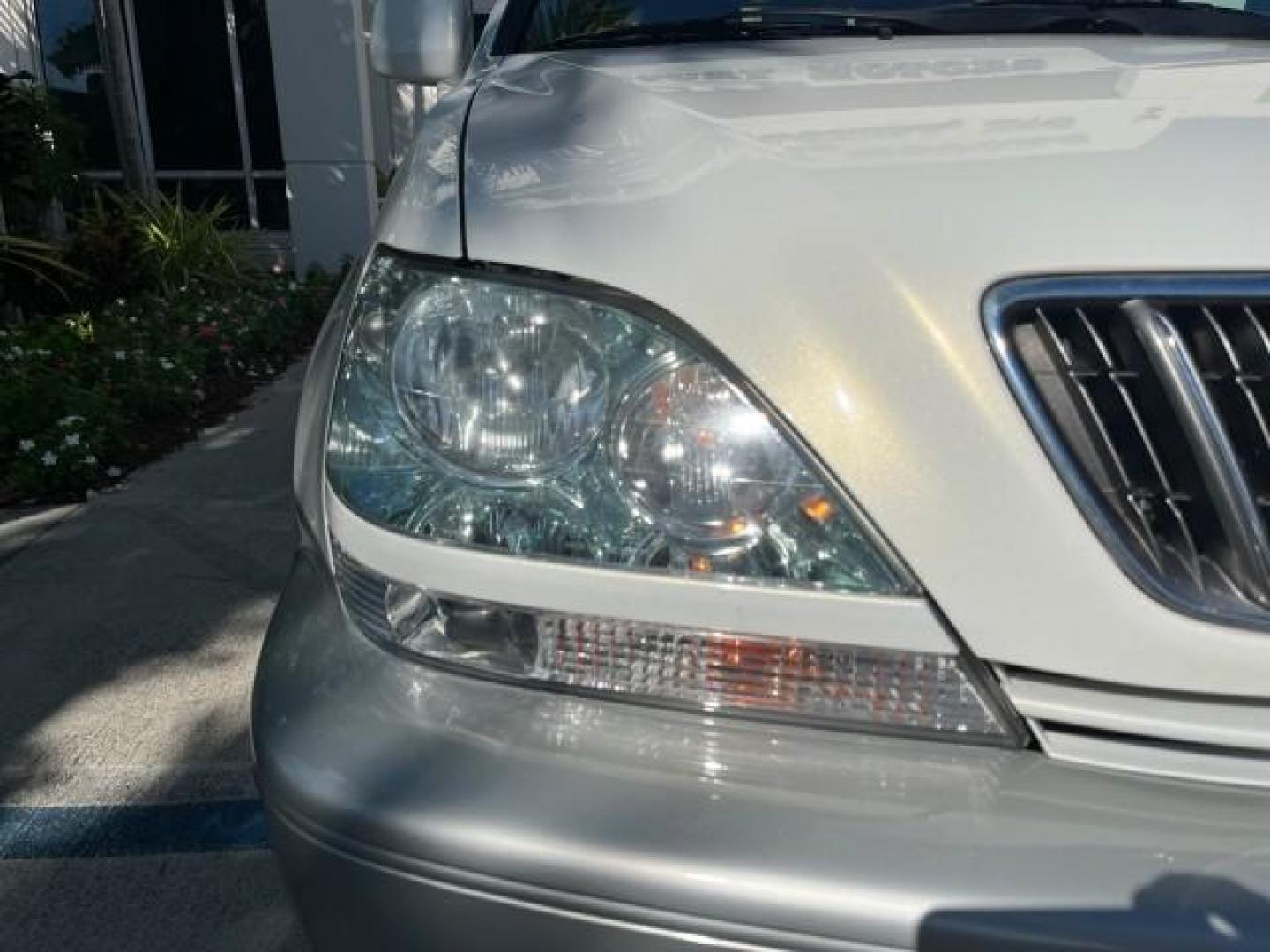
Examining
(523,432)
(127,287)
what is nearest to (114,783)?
(523,432)

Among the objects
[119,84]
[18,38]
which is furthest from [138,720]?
[18,38]

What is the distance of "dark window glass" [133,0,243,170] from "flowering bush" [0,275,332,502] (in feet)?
15.2

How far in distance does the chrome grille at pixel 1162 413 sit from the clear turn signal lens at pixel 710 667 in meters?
0.23

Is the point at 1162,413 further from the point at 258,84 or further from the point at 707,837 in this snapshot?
the point at 258,84

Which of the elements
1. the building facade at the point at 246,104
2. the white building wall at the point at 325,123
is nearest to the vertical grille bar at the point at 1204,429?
the white building wall at the point at 325,123

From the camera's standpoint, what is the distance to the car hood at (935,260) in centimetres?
113

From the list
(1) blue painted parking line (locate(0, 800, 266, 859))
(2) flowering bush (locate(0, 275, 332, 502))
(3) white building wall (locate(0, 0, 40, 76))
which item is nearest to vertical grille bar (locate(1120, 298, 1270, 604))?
(1) blue painted parking line (locate(0, 800, 266, 859))

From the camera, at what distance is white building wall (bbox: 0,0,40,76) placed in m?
9.32

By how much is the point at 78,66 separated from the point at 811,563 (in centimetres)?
1276

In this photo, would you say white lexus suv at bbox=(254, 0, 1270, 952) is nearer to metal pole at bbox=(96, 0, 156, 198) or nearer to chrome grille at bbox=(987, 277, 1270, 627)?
chrome grille at bbox=(987, 277, 1270, 627)

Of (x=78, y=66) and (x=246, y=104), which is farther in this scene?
(x=246, y=104)

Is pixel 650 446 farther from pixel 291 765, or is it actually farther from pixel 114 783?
pixel 114 783

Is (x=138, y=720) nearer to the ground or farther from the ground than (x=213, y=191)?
farther from the ground

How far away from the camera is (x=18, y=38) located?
9609 millimetres
